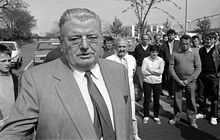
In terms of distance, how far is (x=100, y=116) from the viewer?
4.83 ft

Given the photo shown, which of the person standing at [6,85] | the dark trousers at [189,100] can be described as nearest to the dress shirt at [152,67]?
the dark trousers at [189,100]

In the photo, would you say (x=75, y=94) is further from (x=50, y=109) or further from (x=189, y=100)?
(x=189, y=100)

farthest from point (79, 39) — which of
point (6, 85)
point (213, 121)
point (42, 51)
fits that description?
point (42, 51)

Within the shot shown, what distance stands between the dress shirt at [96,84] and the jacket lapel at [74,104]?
43mm

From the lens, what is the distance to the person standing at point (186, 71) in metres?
4.90

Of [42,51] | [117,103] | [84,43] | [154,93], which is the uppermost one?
[84,43]

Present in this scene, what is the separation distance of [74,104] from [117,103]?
→ 0.97 feet

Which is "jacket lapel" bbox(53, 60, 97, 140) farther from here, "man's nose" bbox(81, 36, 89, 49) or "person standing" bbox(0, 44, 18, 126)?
"person standing" bbox(0, 44, 18, 126)

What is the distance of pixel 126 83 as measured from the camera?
5.70 feet

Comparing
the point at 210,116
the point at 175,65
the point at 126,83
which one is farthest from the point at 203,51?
the point at 126,83

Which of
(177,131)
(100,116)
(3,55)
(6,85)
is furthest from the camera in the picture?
(177,131)

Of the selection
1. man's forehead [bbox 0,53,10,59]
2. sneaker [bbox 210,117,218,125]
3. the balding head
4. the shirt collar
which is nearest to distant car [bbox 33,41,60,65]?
sneaker [bbox 210,117,218,125]

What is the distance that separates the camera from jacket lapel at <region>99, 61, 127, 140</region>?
5.04ft

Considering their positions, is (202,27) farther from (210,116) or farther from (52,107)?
(52,107)
